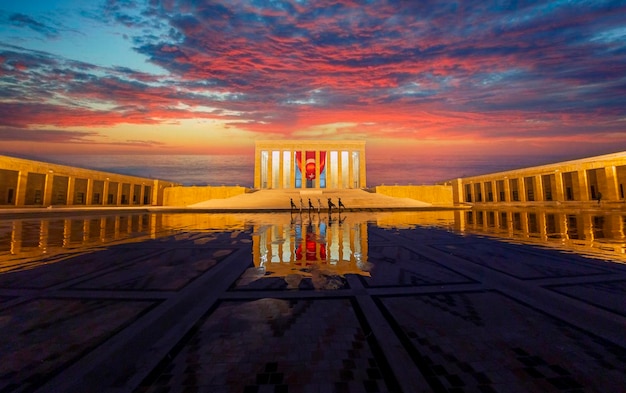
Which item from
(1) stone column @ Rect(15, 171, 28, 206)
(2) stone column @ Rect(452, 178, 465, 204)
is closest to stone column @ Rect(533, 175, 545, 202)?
(2) stone column @ Rect(452, 178, 465, 204)

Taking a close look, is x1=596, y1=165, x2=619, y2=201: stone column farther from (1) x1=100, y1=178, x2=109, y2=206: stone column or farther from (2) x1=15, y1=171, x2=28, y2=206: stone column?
(2) x1=15, y1=171, x2=28, y2=206: stone column

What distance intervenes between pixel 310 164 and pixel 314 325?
59.3 m

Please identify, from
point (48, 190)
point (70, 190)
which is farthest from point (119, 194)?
point (48, 190)

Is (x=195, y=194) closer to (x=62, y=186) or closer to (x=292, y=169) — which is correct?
(x=62, y=186)

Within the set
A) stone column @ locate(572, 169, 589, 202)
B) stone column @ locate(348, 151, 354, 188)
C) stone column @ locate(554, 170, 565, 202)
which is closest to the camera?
stone column @ locate(572, 169, 589, 202)

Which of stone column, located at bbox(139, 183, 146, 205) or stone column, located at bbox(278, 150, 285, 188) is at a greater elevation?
stone column, located at bbox(278, 150, 285, 188)

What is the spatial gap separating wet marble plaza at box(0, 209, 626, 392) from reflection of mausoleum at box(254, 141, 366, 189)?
183ft

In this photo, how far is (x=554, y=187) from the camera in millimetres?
43250

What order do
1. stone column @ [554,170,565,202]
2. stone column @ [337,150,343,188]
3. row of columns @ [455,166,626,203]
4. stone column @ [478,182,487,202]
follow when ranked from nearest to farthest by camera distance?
row of columns @ [455,166,626,203] → stone column @ [554,170,565,202] → stone column @ [478,182,487,202] → stone column @ [337,150,343,188]

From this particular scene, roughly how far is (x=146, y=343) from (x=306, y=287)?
255 centimetres

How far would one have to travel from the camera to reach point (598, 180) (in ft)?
127

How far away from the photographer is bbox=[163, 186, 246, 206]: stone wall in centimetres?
4941

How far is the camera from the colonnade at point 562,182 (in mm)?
36066

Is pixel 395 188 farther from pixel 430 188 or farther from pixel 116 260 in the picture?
pixel 116 260
